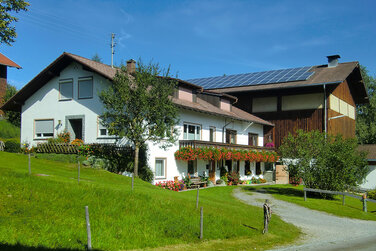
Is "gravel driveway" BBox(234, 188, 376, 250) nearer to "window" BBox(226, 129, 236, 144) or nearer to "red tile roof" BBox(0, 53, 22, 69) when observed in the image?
"window" BBox(226, 129, 236, 144)

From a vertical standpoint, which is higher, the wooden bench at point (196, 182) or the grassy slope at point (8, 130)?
the grassy slope at point (8, 130)

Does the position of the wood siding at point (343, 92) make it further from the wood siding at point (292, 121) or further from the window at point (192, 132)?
the window at point (192, 132)

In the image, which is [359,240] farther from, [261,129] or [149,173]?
[261,129]

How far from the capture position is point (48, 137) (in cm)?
2905

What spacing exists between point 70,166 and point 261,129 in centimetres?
2197

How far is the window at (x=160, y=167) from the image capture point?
26359mm

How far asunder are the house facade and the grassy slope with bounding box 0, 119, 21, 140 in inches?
912

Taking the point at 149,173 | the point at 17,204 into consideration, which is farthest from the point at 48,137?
the point at 17,204

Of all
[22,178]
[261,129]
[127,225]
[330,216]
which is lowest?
[330,216]

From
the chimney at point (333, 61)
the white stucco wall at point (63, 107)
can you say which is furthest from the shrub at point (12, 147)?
the chimney at point (333, 61)

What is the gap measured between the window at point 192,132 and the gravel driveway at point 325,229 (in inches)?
313

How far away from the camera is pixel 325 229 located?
15.3 m

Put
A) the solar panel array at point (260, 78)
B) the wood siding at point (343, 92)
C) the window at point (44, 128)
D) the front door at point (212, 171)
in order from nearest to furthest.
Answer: the window at point (44, 128) < the front door at point (212, 171) < the wood siding at point (343, 92) < the solar panel array at point (260, 78)

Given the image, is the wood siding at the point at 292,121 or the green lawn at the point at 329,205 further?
the wood siding at the point at 292,121
